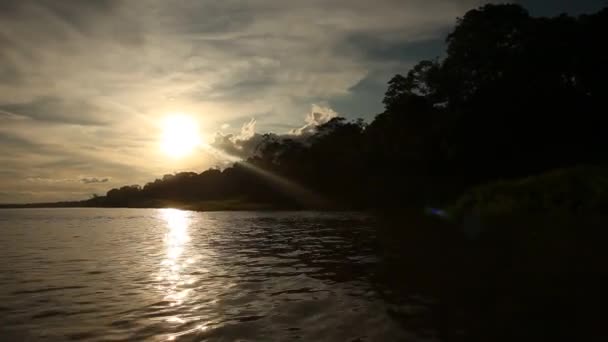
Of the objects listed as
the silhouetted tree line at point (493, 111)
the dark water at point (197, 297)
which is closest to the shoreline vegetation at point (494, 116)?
the silhouetted tree line at point (493, 111)

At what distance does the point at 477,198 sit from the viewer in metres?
42.2

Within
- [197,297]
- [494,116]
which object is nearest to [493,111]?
[494,116]

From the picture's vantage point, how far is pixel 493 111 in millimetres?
65562

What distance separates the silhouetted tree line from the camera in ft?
204

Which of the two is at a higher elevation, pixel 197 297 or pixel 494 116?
pixel 494 116

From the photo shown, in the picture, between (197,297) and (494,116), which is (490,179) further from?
(197,297)

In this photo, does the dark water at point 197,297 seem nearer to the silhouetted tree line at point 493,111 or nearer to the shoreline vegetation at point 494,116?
the shoreline vegetation at point 494,116

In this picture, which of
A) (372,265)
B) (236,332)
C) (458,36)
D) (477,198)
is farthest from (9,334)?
(458,36)

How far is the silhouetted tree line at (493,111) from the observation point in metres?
62.2

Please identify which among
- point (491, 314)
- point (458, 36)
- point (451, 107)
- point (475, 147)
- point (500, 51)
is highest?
point (458, 36)

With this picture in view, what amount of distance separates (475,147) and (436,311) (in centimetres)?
6422

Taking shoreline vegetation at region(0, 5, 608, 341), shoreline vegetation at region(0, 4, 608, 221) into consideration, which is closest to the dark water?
shoreline vegetation at region(0, 5, 608, 341)

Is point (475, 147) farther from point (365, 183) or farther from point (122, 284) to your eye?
point (122, 284)

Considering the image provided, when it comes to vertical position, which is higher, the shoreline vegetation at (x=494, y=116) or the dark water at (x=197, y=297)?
the shoreline vegetation at (x=494, y=116)
